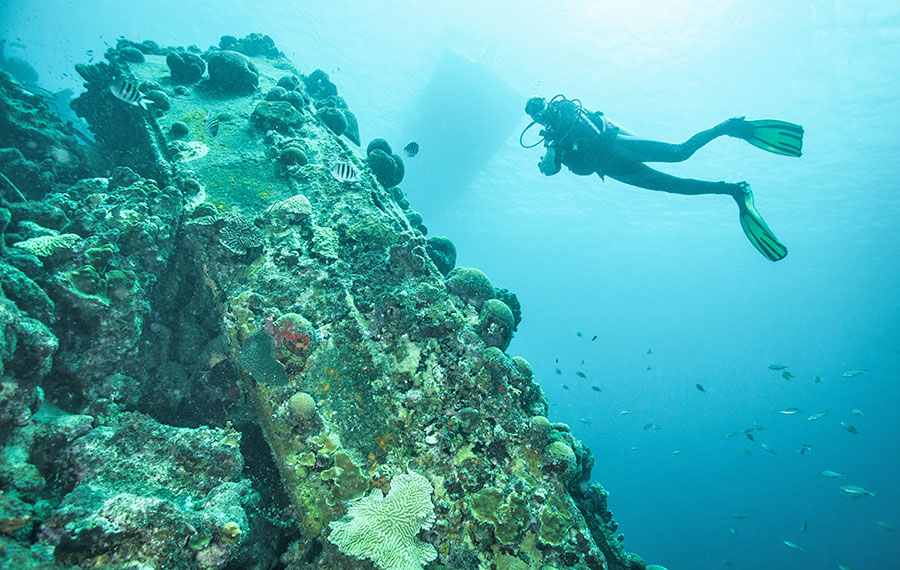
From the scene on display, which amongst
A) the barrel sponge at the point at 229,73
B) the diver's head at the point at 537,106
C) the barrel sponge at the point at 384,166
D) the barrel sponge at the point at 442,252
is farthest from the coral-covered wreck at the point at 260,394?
the diver's head at the point at 537,106

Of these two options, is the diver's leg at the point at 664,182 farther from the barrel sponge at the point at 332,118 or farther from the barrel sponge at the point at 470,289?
the barrel sponge at the point at 332,118

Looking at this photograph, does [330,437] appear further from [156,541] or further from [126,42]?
[126,42]

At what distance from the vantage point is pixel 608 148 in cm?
838

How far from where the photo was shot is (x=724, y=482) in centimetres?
6794

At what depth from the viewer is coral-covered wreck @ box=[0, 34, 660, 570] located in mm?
2613

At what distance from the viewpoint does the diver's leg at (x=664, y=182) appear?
26.3 feet

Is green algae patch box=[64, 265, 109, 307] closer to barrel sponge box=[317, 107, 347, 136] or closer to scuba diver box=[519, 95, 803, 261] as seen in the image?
barrel sponge box=[317, 107, 347, 136]

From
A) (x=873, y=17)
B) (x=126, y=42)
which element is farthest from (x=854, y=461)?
(x=126, y=42)

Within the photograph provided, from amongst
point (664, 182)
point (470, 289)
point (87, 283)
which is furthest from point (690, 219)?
point (87, 283)

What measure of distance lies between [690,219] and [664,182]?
4569 cm

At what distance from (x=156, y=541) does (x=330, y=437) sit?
130cm

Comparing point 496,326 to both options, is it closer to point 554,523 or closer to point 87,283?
point 554,523

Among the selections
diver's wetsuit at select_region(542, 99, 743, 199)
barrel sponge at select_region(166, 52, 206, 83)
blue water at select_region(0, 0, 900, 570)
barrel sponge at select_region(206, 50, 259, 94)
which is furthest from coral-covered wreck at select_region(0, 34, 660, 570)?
blue water at select_region(0, 0, 900, 570)

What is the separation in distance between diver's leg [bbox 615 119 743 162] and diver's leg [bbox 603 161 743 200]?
256mm
